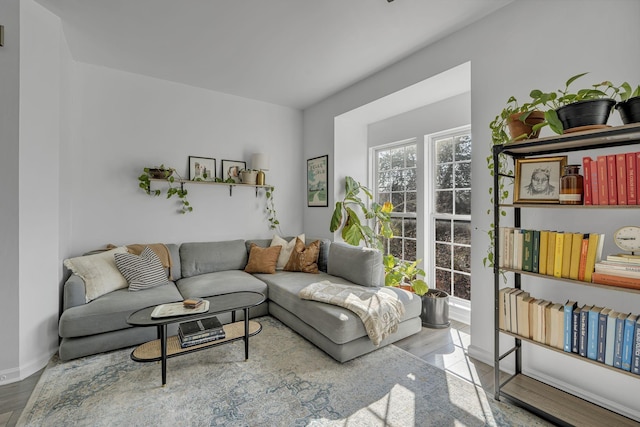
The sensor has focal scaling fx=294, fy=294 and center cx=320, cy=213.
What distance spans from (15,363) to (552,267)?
3.67 meters

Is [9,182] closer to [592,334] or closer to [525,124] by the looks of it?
[525,124]

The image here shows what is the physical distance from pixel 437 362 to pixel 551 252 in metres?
1.23

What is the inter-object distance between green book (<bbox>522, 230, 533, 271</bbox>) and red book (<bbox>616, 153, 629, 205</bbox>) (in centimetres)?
44

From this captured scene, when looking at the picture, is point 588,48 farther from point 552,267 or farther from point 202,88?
point 202,88

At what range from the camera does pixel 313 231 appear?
448cm

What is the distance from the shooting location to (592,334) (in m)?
1.59

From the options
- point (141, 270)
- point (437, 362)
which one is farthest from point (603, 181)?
point (141, 270)

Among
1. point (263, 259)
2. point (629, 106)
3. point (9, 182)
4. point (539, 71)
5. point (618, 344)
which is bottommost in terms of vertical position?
point (618, 344)

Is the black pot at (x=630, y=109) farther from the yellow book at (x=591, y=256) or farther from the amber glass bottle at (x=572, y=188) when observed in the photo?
the yellow book at (x=591, y=256)

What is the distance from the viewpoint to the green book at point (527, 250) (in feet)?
5.97

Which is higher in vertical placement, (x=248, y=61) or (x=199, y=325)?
(x=248, y=61)

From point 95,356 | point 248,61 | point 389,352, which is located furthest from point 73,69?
point 389,352

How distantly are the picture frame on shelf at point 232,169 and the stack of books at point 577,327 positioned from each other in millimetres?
3348

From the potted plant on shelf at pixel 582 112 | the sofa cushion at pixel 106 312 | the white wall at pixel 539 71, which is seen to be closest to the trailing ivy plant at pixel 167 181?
the sofa cushion at pixel 106 312
